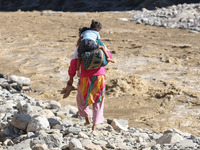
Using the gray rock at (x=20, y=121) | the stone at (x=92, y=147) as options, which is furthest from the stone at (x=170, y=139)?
the gray rock at (x=20, y=121)

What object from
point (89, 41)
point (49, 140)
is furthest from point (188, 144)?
point (89, 41)

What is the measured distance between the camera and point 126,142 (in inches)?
117

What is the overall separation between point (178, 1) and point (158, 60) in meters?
19.5

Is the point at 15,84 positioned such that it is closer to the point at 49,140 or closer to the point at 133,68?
the point at 133,68

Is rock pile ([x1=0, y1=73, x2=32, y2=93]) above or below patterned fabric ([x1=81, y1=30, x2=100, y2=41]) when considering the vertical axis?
below

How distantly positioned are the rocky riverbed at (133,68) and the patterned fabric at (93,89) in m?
1.11

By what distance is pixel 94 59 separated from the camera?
312 centimetres

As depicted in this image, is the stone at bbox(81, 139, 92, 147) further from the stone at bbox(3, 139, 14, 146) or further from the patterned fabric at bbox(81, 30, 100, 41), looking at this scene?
the patterned fabric at bbox(81, 30, 100, 41)

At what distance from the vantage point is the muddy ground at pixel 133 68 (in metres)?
4.78

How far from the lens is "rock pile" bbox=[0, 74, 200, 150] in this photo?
8.92 feet

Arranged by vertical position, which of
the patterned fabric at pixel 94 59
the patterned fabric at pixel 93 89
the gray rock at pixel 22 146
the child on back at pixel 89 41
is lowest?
the gray rock at pixel 22 146

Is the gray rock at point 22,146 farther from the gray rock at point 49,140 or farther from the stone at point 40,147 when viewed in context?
the stone at point 40,147

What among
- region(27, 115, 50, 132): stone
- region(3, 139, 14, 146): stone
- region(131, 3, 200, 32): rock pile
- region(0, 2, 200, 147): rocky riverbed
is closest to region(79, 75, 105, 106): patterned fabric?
region(27, 115, 50, 132): stone

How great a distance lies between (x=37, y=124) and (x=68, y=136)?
35 centimetres
